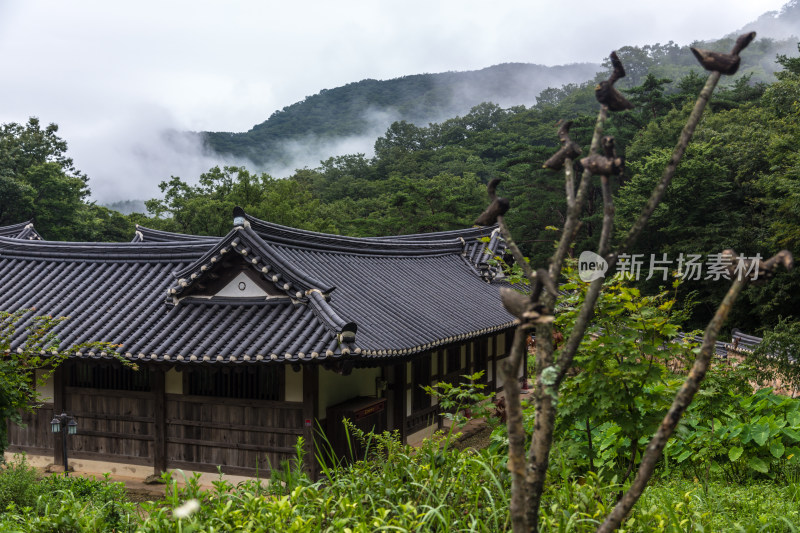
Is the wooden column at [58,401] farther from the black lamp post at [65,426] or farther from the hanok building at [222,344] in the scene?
the black lamp post at [65,426]

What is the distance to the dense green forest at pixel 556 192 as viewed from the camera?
88.4 ft

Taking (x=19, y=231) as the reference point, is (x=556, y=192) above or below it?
above

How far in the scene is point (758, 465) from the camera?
21.5 ft

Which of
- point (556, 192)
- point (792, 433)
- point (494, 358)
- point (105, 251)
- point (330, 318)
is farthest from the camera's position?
point (556, 192)

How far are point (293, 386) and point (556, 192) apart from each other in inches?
1261

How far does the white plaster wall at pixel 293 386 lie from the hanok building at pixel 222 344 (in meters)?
0.02

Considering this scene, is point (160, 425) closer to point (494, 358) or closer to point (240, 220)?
point (240, 220)

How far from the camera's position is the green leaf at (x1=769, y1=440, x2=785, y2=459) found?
6.59 metres

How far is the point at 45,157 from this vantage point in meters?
45.9

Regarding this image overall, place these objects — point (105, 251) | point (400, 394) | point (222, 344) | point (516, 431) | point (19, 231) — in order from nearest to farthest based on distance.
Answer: point (516, 431) < point (222, 344) < point (400, 394) < point (105, 251) < point (19, 231)

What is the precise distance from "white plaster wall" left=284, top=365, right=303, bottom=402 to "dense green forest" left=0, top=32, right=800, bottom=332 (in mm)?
10574

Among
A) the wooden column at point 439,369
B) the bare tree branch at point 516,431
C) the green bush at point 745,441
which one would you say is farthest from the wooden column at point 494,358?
the bare tree branch at point 516,431

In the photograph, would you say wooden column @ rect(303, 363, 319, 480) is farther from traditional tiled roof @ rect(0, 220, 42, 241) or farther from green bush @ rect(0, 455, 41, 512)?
traditional tiled roof @ rect(0, 220, 42, 241)

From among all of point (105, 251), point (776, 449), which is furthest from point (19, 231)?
point (776, 449)
